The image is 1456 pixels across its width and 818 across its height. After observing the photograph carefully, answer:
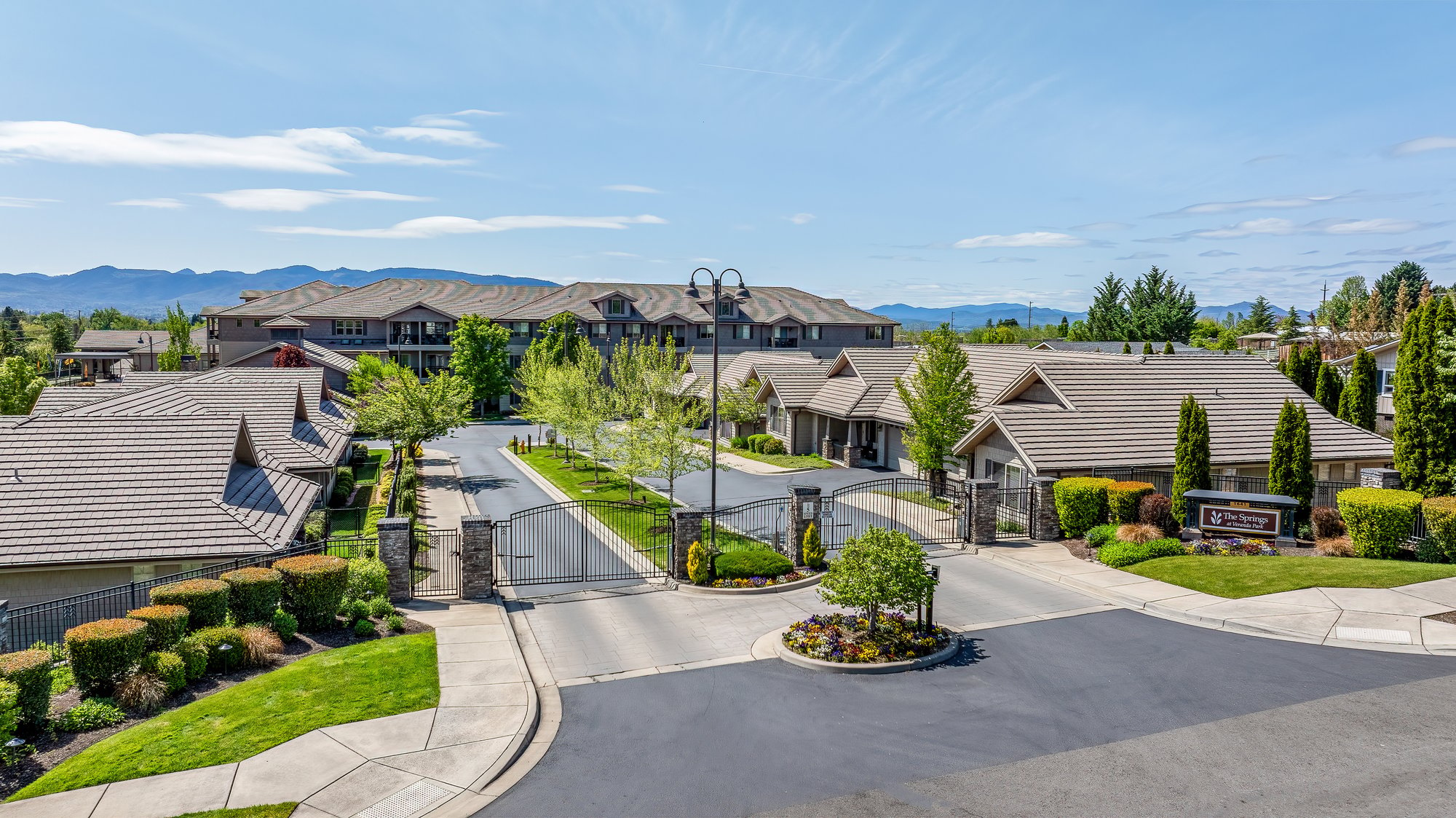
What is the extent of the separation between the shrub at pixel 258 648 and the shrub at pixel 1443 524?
82.5 ft

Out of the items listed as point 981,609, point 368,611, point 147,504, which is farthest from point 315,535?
point 981,609

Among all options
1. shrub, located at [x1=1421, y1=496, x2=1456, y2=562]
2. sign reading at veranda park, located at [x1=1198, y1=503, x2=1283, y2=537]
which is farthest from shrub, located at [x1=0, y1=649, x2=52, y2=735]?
shrub, located at [x1=1421, y1=496, x2=1456, y2=562]

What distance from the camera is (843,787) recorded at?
36.1 feet

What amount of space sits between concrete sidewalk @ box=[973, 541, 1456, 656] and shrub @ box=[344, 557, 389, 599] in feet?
50.2

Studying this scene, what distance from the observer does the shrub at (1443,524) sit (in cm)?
2075

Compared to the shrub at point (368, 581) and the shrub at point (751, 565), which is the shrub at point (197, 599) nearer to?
the shrub at point (368, 581)

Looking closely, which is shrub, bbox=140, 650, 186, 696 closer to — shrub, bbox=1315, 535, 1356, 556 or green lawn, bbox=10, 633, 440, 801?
green lawn, bbox=10, 633, 440, 801

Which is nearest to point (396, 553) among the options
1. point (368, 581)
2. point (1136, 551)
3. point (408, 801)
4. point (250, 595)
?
point (368, 581)

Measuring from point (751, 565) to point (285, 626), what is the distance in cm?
1008

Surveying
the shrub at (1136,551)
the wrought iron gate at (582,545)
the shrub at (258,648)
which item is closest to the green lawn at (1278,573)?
the shrub at (1136,551)

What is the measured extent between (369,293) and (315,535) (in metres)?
69.7

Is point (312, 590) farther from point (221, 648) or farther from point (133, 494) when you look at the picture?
point (133, 494)

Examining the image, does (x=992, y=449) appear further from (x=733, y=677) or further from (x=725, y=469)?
(x=733, y=677)

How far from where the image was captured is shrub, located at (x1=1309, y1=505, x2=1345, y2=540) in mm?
23062
